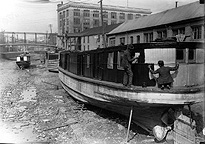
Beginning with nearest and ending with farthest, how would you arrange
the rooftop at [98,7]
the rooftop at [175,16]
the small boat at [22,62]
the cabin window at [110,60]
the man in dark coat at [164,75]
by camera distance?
the man in dark coat at [164,75] < the cabin window at [110,60] < the rooftop at [175,16] < the rooftop at [98,7] < the small boat at [22,62]

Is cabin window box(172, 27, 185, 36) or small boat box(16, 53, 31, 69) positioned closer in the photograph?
cabin window box(172, 27, 185, 36)

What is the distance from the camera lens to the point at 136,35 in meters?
22.5

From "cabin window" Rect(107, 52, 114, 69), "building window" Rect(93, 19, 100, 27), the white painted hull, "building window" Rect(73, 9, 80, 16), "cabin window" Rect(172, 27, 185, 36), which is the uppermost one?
"building window" Rect(73, 9, 80, 16)

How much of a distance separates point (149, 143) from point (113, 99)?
2044 mm

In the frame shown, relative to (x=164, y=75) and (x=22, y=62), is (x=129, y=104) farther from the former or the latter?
(x=22, y=62)

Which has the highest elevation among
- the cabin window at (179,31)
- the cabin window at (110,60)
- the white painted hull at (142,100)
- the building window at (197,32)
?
the cabin window at (179,31)

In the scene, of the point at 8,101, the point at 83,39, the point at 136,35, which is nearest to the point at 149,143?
the point at 8,101

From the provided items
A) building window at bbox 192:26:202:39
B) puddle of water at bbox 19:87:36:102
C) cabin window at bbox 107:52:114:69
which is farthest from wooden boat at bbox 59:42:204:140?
puddle of water at bbox 19:87:36:102

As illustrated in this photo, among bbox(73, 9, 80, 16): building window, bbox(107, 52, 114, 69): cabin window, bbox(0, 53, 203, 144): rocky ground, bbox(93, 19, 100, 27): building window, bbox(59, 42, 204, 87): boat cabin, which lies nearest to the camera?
bbox(59, 42, 204, 87): boat cabin

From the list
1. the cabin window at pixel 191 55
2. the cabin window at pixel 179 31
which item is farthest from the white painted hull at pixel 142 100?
the cabin window at pixel 179 31

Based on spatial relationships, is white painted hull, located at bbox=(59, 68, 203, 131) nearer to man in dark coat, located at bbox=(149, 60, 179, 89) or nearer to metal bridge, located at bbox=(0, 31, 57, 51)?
man in dark coat, located at bbox=(149, 60, 179, 89)

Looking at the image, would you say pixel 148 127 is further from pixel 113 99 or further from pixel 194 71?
pixel 194 71

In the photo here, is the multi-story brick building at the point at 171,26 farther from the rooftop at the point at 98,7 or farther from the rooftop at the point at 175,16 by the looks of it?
the rooftop at the point at 98,7

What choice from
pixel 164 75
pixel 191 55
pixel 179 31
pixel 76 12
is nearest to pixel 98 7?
pixel 76 12
